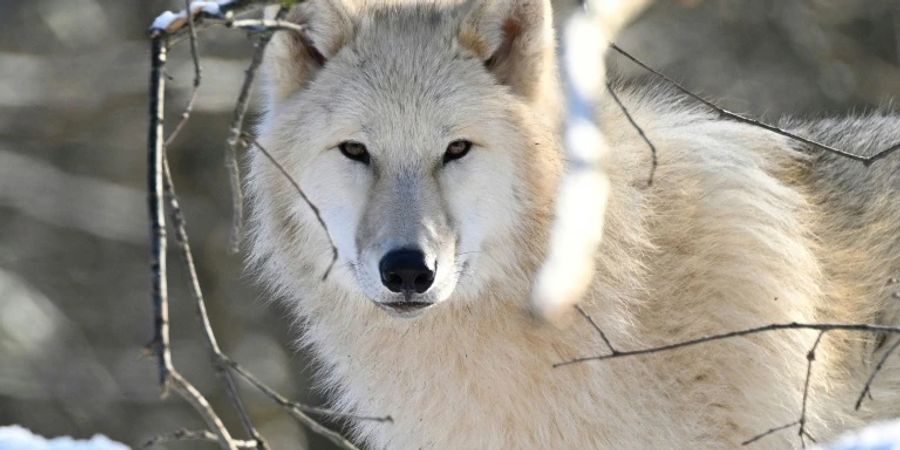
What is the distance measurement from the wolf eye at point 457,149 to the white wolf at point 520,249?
0.01 meters

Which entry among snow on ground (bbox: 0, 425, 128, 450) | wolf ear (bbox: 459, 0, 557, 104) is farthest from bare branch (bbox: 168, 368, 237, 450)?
wolf ear (bbox: 459, 0, 557, 104)

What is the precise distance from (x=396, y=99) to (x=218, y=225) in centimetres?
735

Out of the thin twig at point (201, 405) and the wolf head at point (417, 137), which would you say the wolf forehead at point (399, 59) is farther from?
the thin twig at point (201, 405)

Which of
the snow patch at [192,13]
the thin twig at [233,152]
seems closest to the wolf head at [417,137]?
the thin twig at [233,152]

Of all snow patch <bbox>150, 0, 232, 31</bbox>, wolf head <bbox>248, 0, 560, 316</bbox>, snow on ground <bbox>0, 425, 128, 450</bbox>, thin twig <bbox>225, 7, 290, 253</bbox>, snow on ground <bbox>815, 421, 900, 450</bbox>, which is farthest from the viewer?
wolf head <bbox>248, 0, 560, 316</bbox>

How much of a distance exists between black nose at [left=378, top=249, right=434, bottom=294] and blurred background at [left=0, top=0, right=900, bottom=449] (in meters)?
6.96

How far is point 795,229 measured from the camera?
195 inches

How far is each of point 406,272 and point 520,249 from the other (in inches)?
23.5

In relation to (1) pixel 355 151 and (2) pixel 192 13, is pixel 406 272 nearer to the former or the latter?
(1) pixel 355 151

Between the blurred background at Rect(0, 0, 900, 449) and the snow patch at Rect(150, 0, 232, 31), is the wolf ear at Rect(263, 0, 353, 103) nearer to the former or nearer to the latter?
the snow patch at Rect(150, 0, 232, 31)

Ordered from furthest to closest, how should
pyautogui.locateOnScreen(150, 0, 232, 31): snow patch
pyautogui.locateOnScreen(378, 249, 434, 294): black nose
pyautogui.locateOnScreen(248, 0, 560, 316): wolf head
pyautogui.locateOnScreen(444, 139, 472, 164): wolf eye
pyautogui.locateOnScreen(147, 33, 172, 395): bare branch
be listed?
pyautogui.locateOnScreen(444, 139, 472, 164): wolf eye, pyautogui.locateOnScreen(248, 0, 560, 316): wolf head, pyautogui.locateOnScreen(378, 249, 434, 294): black nose, pyautogui.locateOnScreen(150, 0, 232, 31): snow patch, pyautogui.locateOnScreen(147, 33, 172, 395): bare branch

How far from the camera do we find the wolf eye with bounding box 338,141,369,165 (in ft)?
15.6

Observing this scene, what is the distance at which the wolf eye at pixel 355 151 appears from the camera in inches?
188

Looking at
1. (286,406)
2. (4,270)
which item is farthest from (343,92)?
(4,270)
